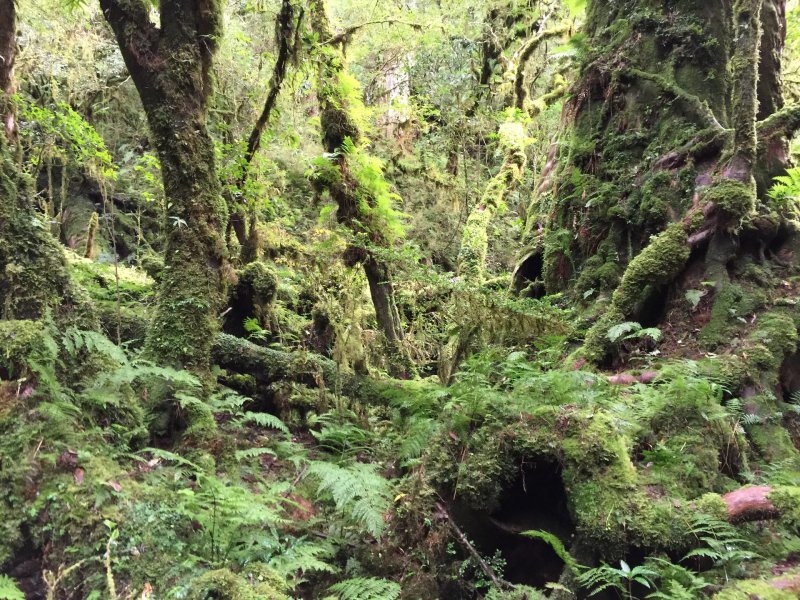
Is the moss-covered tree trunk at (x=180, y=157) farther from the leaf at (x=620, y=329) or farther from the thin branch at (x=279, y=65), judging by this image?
the leaf at (x=620, y=329)

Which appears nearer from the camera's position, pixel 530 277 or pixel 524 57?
pixel 530 277

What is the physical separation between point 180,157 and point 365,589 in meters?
4.30

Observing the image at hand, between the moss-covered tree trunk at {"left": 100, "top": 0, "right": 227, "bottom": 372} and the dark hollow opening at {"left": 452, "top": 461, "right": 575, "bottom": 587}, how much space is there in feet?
10.1

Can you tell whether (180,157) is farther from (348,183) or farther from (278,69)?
(348,183)

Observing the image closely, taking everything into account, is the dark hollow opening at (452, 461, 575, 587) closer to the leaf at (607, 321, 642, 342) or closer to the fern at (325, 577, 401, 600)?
the fern at (325, 577, 401, 600)

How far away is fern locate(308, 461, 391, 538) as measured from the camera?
3.34m

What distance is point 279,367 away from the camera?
6.50 metres

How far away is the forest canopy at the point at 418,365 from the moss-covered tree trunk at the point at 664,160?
0.04m

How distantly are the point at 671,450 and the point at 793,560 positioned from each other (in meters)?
0.91

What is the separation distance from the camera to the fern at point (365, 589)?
2838 millimetres

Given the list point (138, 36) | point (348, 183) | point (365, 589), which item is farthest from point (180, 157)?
point (365, 589)

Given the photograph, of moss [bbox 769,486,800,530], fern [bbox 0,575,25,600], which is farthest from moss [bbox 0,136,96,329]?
moss [bbox 769,486,800,530]

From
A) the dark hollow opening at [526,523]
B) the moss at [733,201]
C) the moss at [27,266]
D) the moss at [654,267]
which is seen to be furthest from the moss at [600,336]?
the moss at [27,266]

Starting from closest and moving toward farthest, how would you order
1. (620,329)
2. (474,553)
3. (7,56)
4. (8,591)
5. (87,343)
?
(8,591)
(474,553)
(87,343)
(7,56)
(620,329)
